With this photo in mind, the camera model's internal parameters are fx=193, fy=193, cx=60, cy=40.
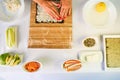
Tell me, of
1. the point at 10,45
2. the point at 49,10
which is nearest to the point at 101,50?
the point at 49,10

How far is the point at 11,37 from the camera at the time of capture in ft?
2.76

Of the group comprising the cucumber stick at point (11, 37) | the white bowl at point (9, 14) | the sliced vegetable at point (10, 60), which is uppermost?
the white bowl at point (9, 14)

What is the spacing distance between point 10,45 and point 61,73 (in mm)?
252

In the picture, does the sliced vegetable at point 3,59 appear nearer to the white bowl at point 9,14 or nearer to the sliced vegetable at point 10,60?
the sliced vegetable at point 10,60

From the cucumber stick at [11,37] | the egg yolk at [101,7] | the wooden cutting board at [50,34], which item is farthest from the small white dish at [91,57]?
the cucumber stick at [11,37]

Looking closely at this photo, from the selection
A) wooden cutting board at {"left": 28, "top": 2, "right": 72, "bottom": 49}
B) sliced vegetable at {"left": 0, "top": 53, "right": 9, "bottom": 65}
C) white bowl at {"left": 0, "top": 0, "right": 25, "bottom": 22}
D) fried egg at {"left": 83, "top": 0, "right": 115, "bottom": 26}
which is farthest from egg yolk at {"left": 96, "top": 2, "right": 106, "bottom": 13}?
sliced vegetable at {"left": 0, "top": 53, "right": 9, "bottom": 65}

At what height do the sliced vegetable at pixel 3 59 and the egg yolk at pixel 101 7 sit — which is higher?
the egg yolk at pixel 101 7

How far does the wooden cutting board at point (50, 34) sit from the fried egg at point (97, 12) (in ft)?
0.28

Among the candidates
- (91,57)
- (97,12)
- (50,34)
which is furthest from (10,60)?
(97,12)

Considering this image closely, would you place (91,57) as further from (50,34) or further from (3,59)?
(3,59)

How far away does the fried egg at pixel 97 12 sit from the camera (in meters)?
0.87

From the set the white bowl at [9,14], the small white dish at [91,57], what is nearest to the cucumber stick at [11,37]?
the white bowl at [9,14]

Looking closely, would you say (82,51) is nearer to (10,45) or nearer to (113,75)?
(113,75)

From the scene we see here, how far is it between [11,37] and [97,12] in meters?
0.40
